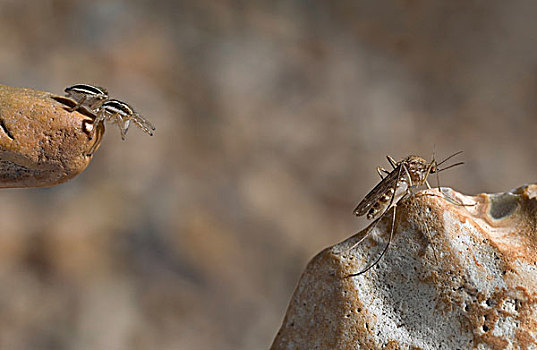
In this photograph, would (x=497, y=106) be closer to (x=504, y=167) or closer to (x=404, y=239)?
(x=504, y=167)

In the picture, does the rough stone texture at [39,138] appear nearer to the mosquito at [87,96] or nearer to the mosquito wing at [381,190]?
the mosquito at [87,96]

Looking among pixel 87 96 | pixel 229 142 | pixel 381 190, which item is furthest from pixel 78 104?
pixel 229 142

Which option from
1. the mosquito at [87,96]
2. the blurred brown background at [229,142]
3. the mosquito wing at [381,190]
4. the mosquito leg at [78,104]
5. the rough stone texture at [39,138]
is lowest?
the rough stone texture at [39,138]

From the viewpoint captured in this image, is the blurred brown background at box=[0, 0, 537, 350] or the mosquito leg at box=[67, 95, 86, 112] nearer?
the mosquito leg at box=[67, 95, 86, 112]

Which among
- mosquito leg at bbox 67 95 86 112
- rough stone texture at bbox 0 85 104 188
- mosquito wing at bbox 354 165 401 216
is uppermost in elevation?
mosquito wing at bbox 354 165 401 216

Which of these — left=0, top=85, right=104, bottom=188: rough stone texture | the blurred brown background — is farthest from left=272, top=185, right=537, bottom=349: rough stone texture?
the blurred brown background

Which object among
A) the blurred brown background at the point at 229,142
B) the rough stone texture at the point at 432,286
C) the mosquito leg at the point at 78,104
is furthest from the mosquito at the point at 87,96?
the blurred brown background at the point at 229,142

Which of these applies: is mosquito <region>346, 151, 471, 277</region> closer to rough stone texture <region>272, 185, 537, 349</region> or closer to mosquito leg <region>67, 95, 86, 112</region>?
rough stone texture <region>272, 185, 537, 349</region>
